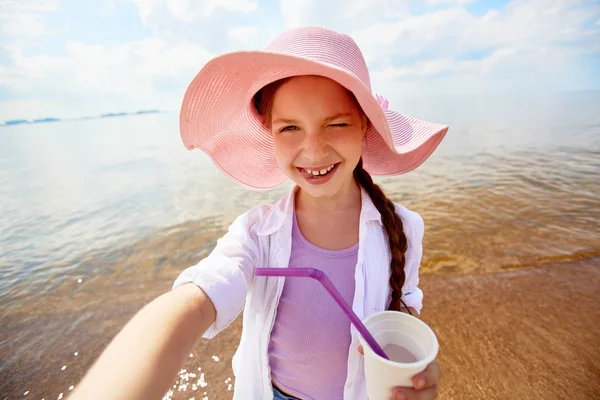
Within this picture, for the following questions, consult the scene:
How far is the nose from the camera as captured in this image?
128 cm

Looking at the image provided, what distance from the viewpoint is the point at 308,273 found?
3.49 ft

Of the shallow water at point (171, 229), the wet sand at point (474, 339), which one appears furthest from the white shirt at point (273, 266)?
the shallow water at point (171, 229)

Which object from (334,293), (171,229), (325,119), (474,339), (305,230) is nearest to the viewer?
(334,293)

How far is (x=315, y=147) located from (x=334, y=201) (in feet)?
1.28

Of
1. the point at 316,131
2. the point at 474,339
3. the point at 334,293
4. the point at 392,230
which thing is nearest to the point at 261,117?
the point at 316,131

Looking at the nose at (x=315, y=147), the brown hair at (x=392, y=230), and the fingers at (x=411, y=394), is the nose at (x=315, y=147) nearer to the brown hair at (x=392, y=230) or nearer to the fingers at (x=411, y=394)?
the brown hair at (x=392, y=230)

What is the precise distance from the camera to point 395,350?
3.72ft

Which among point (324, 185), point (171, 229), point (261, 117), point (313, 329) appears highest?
point (261, 117)

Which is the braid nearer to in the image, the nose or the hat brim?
the hat brim

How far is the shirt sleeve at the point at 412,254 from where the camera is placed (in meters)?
1.52

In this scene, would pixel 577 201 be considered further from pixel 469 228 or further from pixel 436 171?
pixel 436 171

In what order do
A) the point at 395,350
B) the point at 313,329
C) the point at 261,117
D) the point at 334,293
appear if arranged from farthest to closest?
the point at 261,117 → the point at 313,329 → the point at 395,350 → the point at 334,293

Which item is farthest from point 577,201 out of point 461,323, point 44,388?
point 44,388

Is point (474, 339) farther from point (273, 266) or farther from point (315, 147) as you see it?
point (315, 147)
